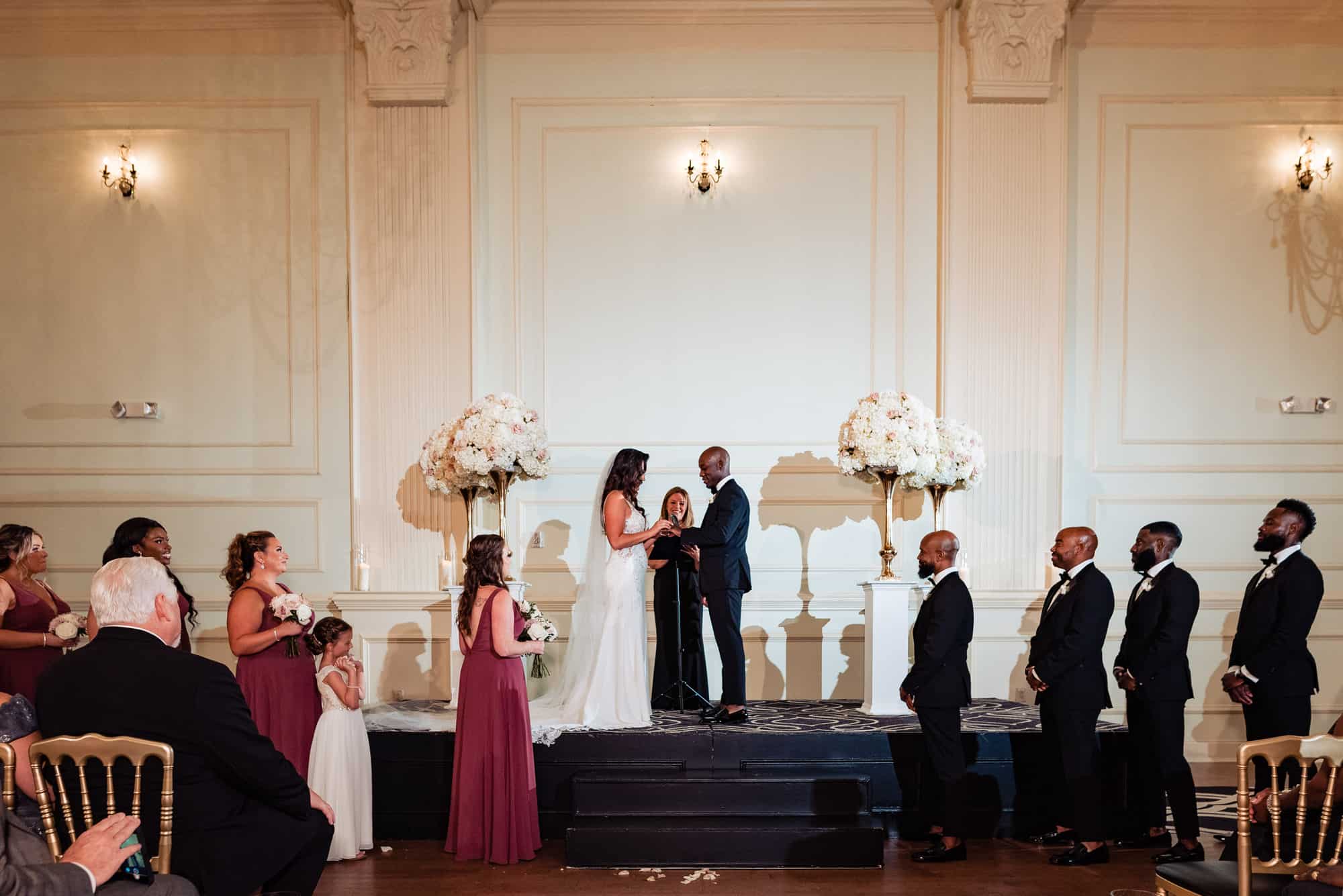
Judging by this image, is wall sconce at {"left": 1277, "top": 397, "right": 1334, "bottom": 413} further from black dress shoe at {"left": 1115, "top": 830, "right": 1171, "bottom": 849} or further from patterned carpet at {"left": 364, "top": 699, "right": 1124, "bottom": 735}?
black dress shoe at {"left": 1115, "top": 830, "right": 1171, "bottom": 849}

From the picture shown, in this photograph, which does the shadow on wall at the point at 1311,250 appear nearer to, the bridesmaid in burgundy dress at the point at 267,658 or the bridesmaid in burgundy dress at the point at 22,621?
the bridesmaid in burgundy dress at the point at 267,658

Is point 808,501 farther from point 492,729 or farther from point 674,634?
point 492,729

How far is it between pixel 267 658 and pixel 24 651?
59.4 inches

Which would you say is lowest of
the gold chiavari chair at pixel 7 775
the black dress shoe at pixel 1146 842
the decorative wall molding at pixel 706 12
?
the black dress shoe at pixel 1146 842

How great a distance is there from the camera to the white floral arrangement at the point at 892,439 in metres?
7.29

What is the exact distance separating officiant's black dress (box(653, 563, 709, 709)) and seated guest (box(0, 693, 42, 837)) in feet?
15.2

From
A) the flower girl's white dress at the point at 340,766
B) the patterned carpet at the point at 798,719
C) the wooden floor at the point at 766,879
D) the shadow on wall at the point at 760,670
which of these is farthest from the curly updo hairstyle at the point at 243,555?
the shadow on wall at the point at 760,670

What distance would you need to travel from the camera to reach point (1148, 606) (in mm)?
6004

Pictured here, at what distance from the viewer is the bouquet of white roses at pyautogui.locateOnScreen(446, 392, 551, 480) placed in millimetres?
7391

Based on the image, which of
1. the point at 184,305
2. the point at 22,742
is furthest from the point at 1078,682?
the point at 184,305

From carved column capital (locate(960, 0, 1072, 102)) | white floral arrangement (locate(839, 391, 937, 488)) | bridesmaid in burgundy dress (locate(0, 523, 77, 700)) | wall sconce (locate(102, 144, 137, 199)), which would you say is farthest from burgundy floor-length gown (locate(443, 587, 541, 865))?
carved column capital (locate(960, 0, 1072, 102))

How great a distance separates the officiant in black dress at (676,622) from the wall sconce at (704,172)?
2.50m

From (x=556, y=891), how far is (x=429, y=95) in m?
5.79

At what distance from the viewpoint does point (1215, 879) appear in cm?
385
